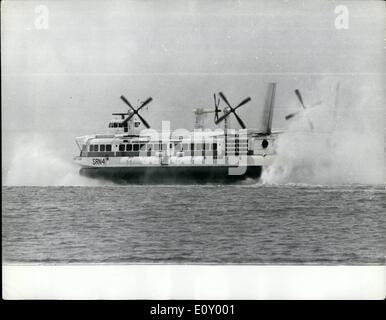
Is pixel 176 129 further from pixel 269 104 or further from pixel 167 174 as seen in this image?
pixel 167 174

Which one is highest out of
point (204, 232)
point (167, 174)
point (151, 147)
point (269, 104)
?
point (151, 147)

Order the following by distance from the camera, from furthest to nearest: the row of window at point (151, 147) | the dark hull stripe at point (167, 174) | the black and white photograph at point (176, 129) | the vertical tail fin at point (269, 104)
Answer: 1. the dark hull stripe at point (167, 174)
2. the row of window at point (151, 147)
3. the vertical tail fin at point (269, 104)
4. the black and white photograph at point (176, 129)

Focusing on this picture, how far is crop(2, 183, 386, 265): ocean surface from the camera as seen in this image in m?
6.32

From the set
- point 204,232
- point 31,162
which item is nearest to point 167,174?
point 204,232

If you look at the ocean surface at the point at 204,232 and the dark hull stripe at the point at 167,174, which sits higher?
the dark hull stripe at the point at 167,174

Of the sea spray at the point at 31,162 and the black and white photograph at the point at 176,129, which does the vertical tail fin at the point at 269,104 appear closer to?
the black and white photograph at the point at 176,129

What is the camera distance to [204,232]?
1016 centimetres

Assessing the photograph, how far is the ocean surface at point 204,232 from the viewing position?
6324mm

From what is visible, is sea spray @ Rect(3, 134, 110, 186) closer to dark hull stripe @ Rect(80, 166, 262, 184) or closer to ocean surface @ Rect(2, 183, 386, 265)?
ocean surface @ Rect(2, 183, 386, 265)

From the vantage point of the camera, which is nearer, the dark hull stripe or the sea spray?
the sea spray

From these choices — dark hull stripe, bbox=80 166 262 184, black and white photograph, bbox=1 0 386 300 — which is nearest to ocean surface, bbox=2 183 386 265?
black and white photograph, bbox=1 0 386 300

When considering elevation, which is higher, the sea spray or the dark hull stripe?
the dark hull stripe

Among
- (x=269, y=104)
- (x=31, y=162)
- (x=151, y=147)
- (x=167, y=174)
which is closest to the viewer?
(x=31, y=162)

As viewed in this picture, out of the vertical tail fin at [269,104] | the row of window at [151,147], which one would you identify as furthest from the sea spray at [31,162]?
the row of window at [151,147]
